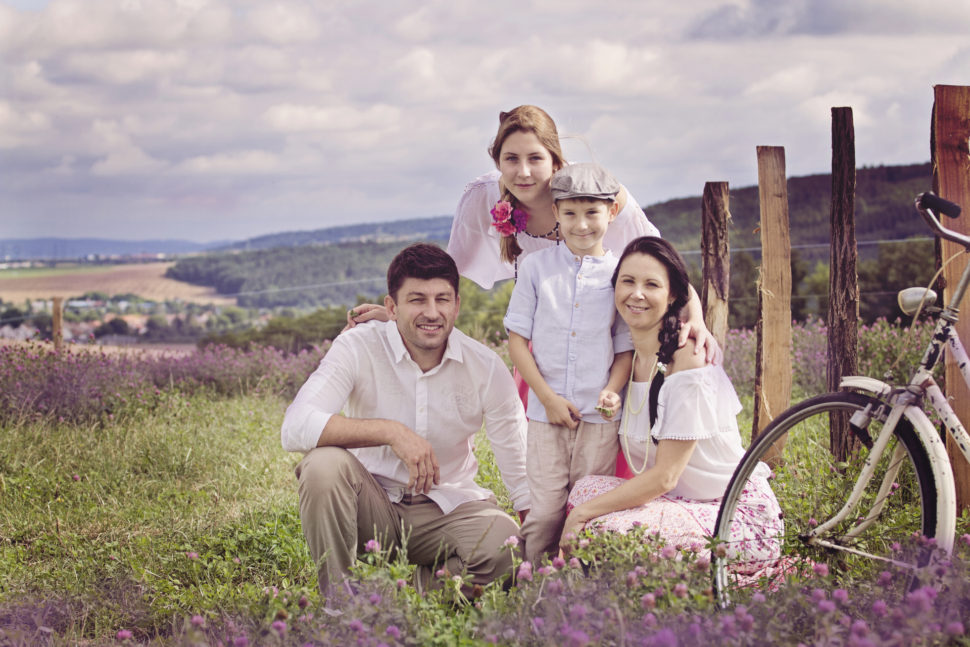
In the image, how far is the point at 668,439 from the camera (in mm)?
3131

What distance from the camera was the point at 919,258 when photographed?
13.8 metres

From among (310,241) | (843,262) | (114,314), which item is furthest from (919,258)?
(310,241)

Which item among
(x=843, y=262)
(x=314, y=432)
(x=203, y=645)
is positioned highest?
(x=843, y=262)

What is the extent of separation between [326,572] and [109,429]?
3990 millimetres

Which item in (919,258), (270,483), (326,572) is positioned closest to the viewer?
(326,572)

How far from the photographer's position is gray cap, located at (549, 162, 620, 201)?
3.36 meters

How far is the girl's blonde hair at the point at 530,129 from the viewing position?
369cm

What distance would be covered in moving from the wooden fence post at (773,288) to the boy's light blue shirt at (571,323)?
1512 millimetres

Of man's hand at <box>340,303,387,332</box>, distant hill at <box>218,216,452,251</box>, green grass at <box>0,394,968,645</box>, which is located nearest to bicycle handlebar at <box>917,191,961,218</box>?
green grass at <box>0,394,968,645</box>

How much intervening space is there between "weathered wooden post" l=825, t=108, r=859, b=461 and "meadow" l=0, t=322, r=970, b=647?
115cm

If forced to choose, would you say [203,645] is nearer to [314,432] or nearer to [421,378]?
[314,432]

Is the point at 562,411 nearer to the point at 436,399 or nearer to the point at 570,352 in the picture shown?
the point at 570,352

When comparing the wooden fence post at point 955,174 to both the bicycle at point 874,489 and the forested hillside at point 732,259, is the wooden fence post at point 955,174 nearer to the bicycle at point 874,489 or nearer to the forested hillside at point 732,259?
the bicycle at point 874,489

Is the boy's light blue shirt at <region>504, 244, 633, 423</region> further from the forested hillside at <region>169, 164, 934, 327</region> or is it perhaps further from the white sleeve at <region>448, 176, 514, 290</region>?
the forested hillside at <region>169, 164, 934, 327</region>
